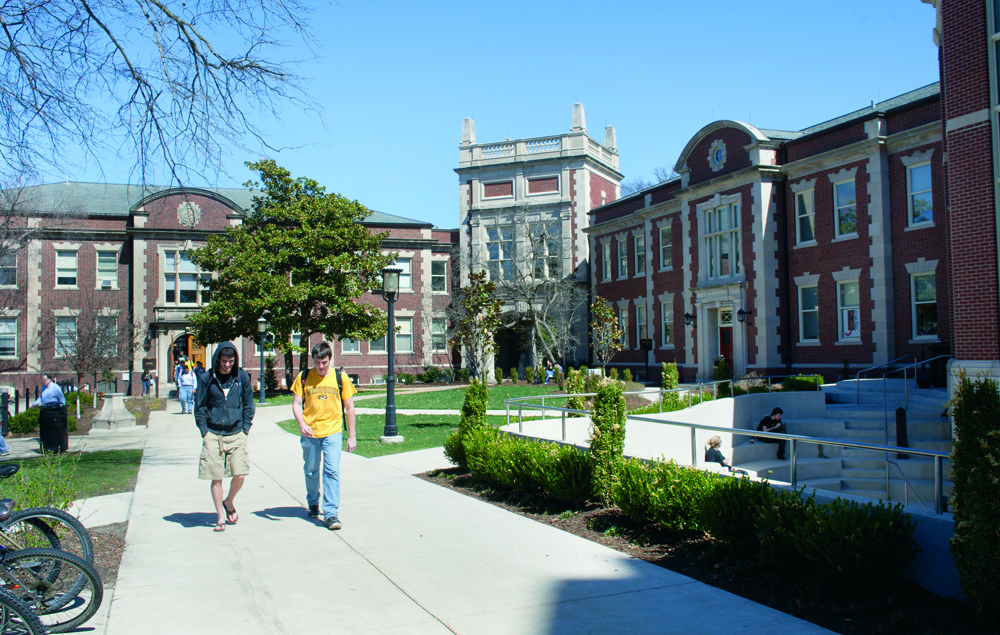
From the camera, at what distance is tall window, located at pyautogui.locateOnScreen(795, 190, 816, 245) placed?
2500 centimetres

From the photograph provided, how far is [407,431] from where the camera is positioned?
690 inches

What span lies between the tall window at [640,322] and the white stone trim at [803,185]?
438 inches

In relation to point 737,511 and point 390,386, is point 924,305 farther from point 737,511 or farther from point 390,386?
point 737,511

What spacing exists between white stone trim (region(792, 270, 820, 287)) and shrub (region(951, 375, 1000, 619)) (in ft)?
69.3

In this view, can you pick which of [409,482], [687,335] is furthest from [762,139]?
[409,482]

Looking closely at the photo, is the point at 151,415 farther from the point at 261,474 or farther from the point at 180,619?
the point at 180,619

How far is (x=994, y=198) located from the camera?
12836 millimetres

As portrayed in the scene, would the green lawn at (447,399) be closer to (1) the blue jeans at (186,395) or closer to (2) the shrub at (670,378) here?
(2) the shrub at (670,378)

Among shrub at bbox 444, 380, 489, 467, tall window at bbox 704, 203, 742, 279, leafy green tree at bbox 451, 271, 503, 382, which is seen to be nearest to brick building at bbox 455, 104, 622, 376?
leafy green tree at bbox 451, 271, 503, 382

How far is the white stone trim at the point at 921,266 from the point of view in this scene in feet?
68.3

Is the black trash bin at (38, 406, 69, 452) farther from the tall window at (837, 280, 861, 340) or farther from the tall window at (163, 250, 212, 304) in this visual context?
the tall window at (163, 250, 212, 304)

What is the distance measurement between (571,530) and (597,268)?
32454mm

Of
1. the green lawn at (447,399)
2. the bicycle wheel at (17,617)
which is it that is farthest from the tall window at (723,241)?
the bicycle wheel at (17,617)

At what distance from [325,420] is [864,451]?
12.5 meters
